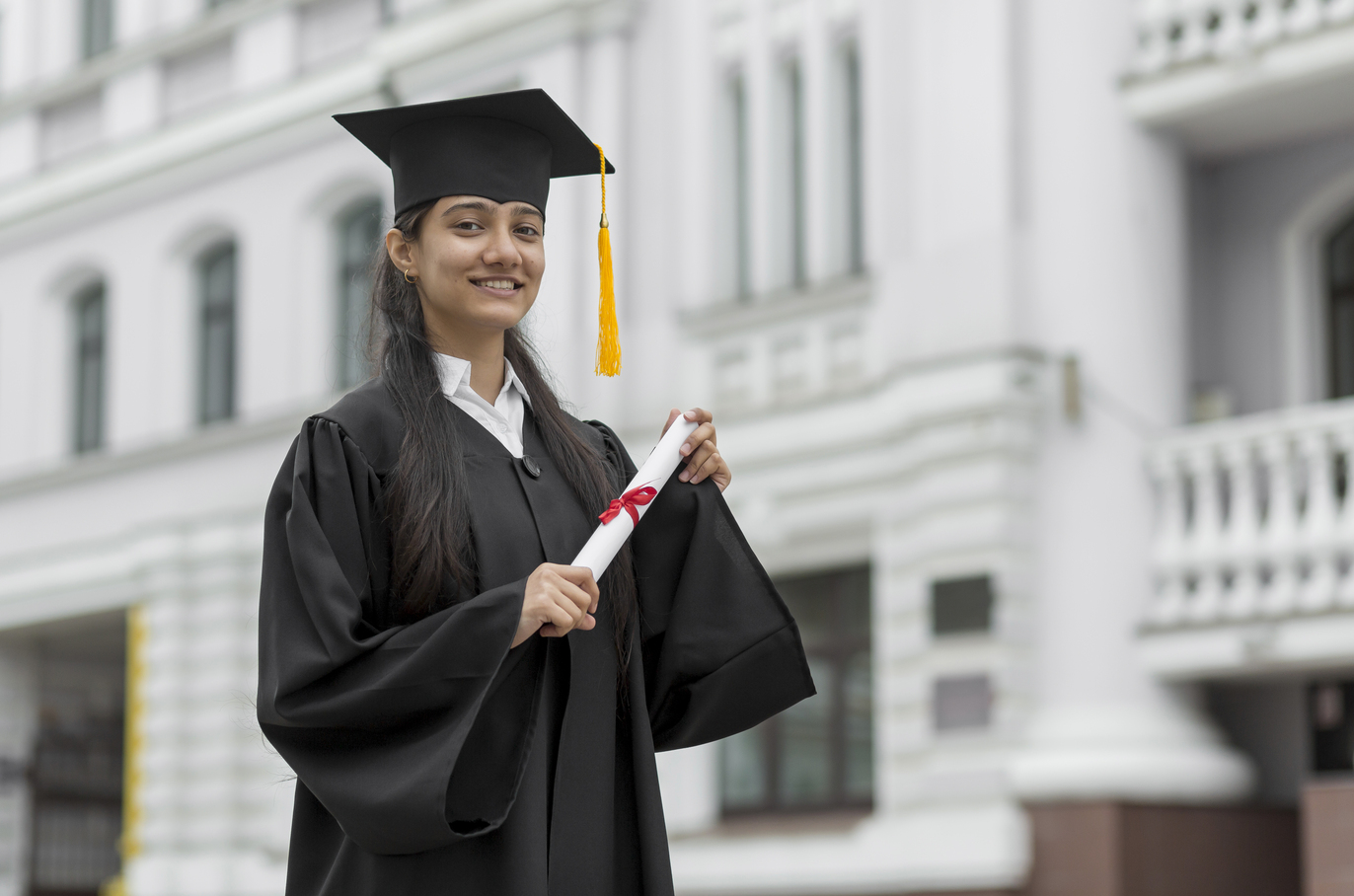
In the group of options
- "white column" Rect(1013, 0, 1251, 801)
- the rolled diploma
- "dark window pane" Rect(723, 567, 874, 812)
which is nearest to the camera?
the rolled diploma

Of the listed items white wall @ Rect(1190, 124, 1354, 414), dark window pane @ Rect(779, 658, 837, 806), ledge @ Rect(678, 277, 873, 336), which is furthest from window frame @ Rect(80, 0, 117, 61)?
white wall @ Rect(1190, 124, 1354, 414)

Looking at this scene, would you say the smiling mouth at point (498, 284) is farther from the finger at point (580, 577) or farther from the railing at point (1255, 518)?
the railing at point (1255, 518)

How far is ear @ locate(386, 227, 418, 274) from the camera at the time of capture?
3.34m

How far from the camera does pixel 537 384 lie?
137 inches

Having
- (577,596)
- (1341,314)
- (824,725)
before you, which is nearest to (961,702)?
(824,725)

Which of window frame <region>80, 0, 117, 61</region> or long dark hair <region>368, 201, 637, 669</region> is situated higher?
window frame <region>80, 0, 117, 61</region>

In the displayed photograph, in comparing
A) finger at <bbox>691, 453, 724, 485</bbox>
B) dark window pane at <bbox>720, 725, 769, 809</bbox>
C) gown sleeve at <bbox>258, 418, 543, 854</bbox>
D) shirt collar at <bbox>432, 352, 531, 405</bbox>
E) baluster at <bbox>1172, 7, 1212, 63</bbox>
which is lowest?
dark window pane at <bbox>720, 725, 769, 809</bbox>

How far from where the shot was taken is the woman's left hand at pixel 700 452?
10.9 ft

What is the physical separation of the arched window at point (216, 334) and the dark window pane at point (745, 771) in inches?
236

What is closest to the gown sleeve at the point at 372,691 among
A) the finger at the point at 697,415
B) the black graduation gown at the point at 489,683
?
the black graduation gown at the point at 489,683

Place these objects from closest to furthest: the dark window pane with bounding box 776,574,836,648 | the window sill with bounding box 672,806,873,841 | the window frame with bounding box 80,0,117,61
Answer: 1. the window sill with bounding box 672,806,873,841
2. the dark window pane with bounding box 776,574,836,648
3. the window frame with bounding box 80,0,117,61

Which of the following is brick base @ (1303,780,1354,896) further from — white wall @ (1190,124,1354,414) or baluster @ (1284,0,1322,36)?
baluster @ (1284,0,1322,36)

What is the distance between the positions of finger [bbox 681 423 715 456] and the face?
1.13 feet

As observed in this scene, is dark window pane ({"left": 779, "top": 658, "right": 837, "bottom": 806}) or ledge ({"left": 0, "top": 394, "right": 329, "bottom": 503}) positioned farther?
ledge ({"left": 0, "top": 394, "right": 329, "bottom": 503})
